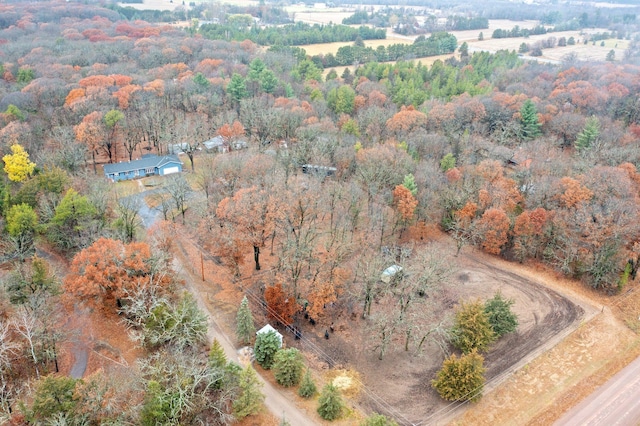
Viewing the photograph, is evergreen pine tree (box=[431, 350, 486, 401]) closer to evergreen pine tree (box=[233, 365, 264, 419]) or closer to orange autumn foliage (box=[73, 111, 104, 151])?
evergreen pine tree (box=[233, 365, 264, 419])

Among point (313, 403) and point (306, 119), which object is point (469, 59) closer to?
point (306, 119)

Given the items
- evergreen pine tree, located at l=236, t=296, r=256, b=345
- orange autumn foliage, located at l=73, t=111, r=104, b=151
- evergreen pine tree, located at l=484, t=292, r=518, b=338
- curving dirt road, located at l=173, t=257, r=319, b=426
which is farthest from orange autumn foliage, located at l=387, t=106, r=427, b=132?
evergreen pine tree, located at l=236, t=296, r=256, b=345

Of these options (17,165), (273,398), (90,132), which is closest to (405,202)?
(273,398)

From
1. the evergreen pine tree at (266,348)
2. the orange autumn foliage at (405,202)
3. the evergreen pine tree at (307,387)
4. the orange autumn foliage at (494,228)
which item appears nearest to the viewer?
the evergreen pine tree at (307,387)

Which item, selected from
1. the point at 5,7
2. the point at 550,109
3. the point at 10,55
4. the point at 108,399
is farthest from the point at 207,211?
the point at 5,7

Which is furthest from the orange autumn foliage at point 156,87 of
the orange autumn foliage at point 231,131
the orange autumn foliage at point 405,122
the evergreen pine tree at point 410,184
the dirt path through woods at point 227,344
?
the evergreen pine tree at point 410,184

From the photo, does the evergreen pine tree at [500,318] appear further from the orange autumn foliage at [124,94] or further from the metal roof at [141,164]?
the orange autumn foliage at [124,94]
